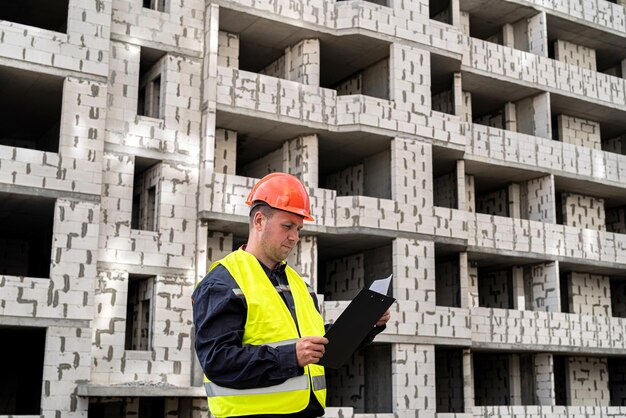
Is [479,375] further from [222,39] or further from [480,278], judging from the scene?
[222,39]

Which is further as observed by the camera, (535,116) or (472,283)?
(535,116)

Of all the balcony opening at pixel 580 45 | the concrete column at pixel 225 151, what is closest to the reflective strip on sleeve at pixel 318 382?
the concrete column at pixel 225 151

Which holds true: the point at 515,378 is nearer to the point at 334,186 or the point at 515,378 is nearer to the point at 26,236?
the point at 334,186

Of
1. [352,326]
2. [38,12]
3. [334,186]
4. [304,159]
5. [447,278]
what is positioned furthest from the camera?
[334,186]

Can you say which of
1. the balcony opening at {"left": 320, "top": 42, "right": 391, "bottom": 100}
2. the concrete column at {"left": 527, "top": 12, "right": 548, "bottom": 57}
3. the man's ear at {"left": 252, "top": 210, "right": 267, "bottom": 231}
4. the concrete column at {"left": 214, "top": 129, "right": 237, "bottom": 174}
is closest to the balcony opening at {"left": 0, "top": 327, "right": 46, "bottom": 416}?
the concrete column at {"left": 214, "top": 129, "right": 237, "bottom": 174}

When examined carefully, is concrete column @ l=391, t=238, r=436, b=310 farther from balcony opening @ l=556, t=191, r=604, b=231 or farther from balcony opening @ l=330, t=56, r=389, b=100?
balcony opening @ l=556, t=191, r=604, b=231

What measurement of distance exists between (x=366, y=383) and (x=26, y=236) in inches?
444

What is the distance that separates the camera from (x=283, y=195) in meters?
4.55

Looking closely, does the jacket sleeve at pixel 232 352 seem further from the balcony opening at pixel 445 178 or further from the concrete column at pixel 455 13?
the concrete column at pixel 455 13

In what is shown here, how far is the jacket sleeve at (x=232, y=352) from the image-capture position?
157 inches

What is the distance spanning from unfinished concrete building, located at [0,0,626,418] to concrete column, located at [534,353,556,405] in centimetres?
7

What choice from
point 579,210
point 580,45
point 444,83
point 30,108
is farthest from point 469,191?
point 30,108

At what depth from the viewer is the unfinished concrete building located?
63.2 ft

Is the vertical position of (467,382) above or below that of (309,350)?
below
